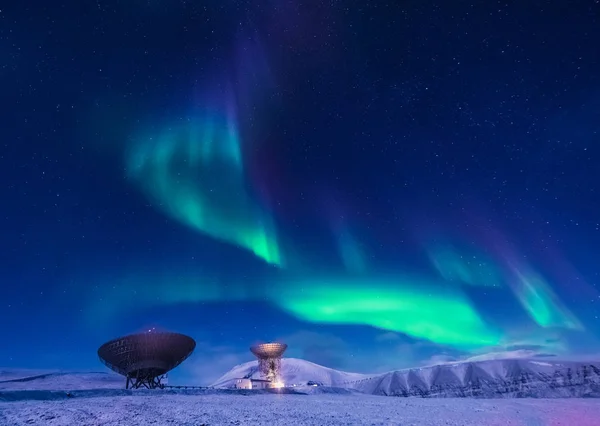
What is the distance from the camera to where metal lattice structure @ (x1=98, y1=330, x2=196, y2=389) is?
54750mm

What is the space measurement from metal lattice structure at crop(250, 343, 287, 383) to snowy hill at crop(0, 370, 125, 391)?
7846cm

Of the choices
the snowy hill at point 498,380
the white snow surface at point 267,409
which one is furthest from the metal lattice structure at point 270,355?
the snowy hill at point 498,380

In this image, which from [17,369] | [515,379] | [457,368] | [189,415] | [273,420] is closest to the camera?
→ [273,420]

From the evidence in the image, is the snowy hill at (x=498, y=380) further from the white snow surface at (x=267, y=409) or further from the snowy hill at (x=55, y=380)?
the snowy hill at (x=55, y=380)

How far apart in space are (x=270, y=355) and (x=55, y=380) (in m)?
124

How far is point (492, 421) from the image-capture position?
19.1 metres

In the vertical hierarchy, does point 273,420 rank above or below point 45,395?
below

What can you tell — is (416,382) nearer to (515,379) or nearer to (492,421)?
(515,379)

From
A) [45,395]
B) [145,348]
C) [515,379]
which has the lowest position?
[515,379]

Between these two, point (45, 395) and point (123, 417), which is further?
point (45, 395)

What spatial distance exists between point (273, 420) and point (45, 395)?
2516cm

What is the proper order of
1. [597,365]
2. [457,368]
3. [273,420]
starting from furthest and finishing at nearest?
[457,368] → [597,365] → [273,420]

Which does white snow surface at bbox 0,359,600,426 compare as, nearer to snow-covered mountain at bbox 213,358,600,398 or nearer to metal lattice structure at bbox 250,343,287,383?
metal lattice structure at bbox 250,343,287,383

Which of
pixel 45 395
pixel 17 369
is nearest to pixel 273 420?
pixel 45 395
